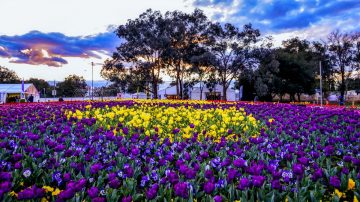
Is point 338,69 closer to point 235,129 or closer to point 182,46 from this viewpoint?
point 182,46

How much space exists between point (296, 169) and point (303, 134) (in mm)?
3796

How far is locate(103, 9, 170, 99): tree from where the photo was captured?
169 ft

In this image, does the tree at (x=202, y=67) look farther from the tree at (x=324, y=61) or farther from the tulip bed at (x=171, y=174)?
the tulip bed at (x=171, y=174)

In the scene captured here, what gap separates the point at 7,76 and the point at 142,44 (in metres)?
83.1

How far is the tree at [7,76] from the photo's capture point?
115 m

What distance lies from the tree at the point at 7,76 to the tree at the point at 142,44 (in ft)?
257

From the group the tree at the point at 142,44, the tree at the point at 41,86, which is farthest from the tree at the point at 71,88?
the tree at the point at 142,44

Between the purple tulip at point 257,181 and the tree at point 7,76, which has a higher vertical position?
the tree at point 7,76

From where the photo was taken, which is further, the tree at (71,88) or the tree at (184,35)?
the tree at (71,88)

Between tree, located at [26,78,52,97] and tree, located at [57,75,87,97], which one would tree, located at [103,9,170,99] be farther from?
tree, located at [26,78,52,97]

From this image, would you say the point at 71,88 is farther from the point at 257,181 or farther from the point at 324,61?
the point at 257,181

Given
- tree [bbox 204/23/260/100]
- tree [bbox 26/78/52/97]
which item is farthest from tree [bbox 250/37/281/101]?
tree [bbox 26/78/52/97]

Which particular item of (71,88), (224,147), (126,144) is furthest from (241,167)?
(71,88)

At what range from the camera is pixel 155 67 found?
54406 mm
